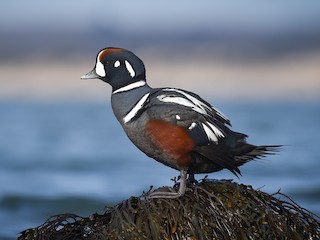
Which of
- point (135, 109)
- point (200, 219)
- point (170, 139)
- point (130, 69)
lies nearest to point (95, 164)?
point (130, 69)

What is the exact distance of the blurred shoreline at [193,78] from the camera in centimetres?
3550

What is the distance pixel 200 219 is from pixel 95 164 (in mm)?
11879

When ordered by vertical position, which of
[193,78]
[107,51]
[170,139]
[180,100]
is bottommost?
[170,139]

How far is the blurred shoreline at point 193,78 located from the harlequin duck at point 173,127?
24095 millimetres

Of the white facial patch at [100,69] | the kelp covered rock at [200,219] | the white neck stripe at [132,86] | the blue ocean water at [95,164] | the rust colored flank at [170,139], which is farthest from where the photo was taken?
the blue ocean water at [95,164]

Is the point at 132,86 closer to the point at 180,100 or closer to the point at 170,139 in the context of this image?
the point at 180,100

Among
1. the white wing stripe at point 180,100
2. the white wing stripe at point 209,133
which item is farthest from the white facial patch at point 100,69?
the white wing stripe at point 209,133

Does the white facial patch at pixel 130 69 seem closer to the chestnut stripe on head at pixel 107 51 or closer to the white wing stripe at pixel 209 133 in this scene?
the chestnut stripe on head at pixel 107 51

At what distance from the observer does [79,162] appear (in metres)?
20.1

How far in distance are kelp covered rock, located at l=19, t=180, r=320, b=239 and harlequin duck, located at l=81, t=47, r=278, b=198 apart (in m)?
0.16

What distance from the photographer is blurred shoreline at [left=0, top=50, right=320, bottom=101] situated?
35.5 metres

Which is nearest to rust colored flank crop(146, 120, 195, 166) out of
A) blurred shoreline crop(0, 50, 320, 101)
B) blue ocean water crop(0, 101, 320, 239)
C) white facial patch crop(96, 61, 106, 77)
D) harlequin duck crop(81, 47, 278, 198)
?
harlequin duck crop(81, 47, 278, 198)

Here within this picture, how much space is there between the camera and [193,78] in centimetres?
3875

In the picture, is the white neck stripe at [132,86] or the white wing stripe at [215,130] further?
the white neck stripe at [132,86]
